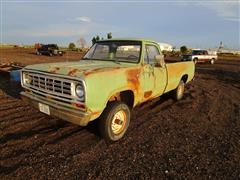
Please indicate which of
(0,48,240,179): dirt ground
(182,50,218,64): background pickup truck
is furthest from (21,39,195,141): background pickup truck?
(182,50,218,64): background pickup truck

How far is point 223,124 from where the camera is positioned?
584 centimetres

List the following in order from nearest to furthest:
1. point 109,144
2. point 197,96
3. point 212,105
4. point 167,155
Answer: point 167,155
point 109,144
point 212,105
point 197,96

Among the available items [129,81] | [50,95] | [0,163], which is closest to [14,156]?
[0,163]

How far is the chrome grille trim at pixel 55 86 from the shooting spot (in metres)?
3.87

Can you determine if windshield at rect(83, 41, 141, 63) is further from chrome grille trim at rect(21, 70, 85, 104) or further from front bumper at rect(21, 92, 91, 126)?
front bumper at rect(21, 92, 91, 126)

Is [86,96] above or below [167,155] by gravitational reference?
above

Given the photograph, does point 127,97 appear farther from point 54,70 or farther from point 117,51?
point 54,70

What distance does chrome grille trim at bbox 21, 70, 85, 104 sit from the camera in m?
3.87

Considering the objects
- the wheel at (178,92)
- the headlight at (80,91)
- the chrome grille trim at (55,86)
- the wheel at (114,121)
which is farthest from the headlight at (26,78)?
the wheel at (178,92)

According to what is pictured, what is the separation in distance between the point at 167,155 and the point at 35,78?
2818 mm

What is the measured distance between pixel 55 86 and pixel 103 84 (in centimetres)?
86

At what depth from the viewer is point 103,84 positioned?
397 cm

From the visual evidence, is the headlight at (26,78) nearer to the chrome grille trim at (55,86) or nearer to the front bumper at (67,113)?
the chrome grille trim at (55,86)

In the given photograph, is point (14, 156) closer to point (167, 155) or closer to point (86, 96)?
point (86, 96)
